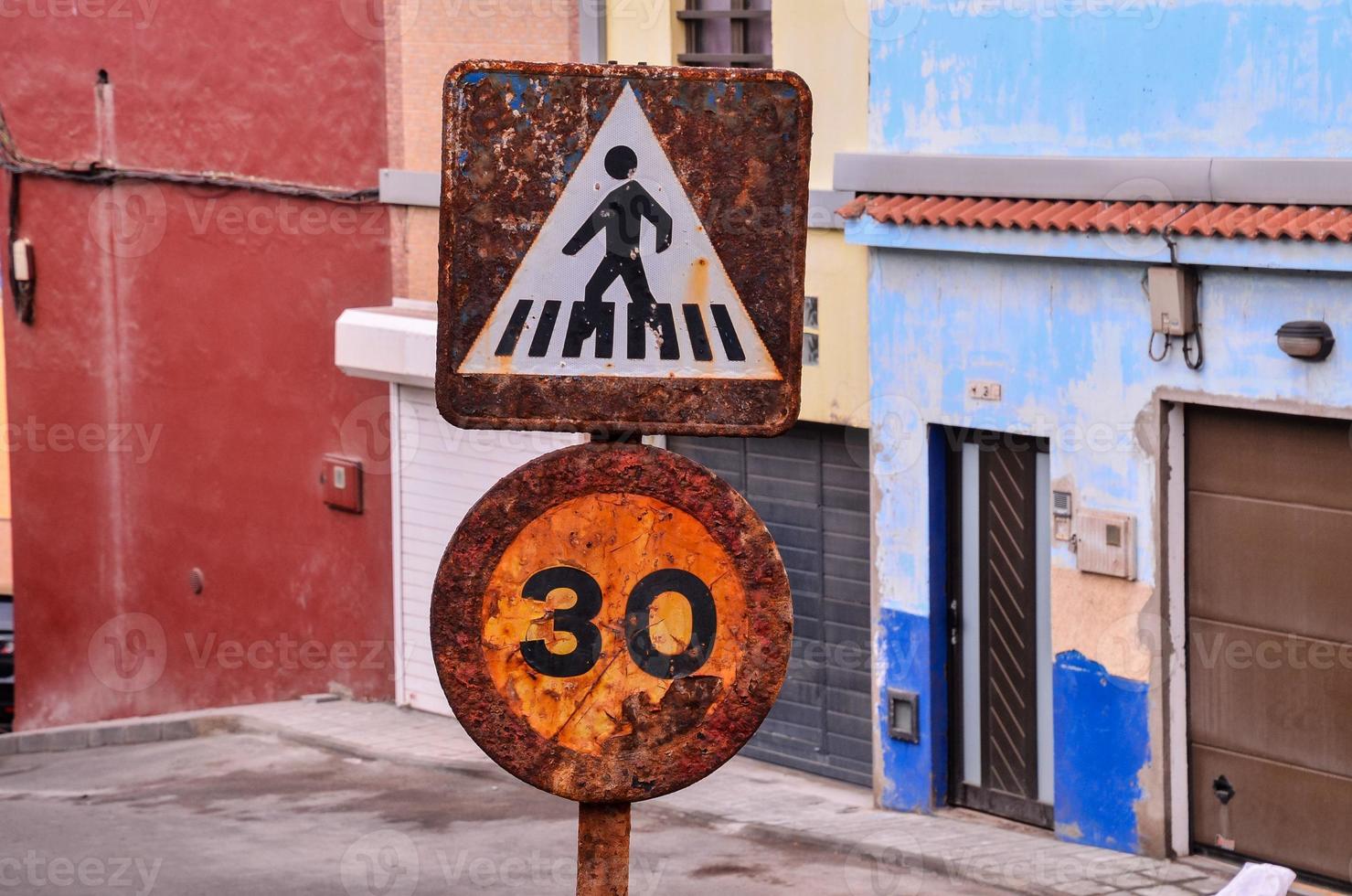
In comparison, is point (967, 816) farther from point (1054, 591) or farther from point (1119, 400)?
point (1119, 400)

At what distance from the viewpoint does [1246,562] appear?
10422mm

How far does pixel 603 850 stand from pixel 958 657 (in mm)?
9298

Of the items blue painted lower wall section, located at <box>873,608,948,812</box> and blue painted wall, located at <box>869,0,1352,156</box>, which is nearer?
blue painted wall, located at <box>869,0,1352,156</box>

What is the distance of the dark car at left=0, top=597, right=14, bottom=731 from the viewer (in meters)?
20.0

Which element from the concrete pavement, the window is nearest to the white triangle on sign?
the concrete pavement

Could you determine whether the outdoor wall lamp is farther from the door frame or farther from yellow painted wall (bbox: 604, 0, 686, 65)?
yellow painted wall (bbox: 604, 0, 686, 65)

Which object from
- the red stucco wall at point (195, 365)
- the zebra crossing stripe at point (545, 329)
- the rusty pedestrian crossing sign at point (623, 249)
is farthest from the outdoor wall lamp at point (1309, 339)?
the red stucco wall at point (195, 365)

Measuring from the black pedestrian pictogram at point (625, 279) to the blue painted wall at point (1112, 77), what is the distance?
7.19 m

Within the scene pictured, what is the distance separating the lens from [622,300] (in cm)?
338

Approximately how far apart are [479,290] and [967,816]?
9.60 m

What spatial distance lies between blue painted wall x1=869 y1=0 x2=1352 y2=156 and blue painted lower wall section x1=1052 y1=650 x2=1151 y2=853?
9.81ft

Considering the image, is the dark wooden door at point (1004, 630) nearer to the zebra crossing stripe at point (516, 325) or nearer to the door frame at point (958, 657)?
the door frame at point (958, 657)

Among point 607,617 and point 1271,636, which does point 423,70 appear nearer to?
point 1271,636

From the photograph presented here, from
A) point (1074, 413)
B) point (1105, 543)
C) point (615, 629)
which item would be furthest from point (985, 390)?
point (615, 629)
